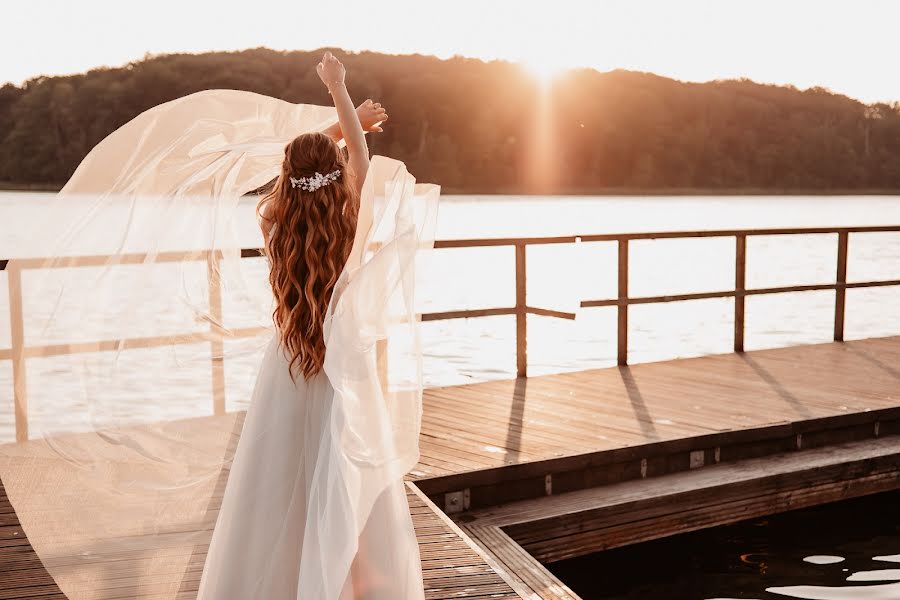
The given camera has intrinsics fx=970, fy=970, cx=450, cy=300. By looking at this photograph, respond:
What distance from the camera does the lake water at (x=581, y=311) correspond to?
9.81ft

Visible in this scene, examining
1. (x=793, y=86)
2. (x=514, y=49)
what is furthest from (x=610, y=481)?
(x=793, y=86)

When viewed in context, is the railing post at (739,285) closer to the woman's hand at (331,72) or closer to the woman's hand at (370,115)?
the woman's hand at (370,115)

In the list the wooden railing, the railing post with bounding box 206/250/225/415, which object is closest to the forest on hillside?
the wooden railing

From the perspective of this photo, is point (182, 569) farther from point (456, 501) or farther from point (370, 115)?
point (456, 501)

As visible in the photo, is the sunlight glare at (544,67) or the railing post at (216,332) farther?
the sunlight glare at (544,67)

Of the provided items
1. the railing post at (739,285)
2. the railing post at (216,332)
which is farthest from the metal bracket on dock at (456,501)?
the railing post at (739,285)

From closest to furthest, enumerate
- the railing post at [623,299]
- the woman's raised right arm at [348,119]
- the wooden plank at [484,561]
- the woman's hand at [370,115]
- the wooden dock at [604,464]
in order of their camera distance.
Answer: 1. the woman's raised right arm at [348,119]
2. the woman's hand at [370,115]
3. the wooden plank at [484,561]
4. the wooden dock at [604,464]
5. the railing post at [623,299]

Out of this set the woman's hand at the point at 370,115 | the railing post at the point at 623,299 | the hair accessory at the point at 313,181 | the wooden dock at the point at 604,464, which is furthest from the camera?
the railing post at the point at 623,299

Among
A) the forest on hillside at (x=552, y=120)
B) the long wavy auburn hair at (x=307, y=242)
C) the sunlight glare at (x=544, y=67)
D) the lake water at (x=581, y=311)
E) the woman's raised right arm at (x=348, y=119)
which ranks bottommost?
the lake water at (x=581, y=311)

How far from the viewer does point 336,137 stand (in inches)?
111

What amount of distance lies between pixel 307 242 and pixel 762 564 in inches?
128

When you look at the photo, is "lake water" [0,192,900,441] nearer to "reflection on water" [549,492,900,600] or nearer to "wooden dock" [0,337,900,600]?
"wooden dock" [0,337,900,600]

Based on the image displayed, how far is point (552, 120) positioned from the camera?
38.2 metres

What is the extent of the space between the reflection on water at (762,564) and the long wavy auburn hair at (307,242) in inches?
95.2
